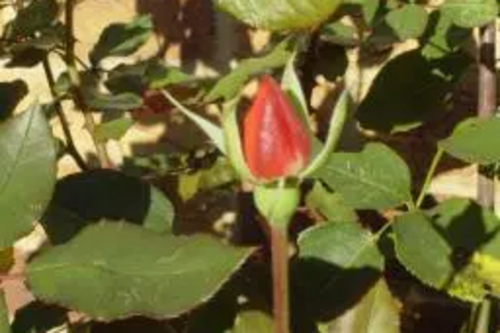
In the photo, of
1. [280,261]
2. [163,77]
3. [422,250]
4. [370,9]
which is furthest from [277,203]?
[163,77]

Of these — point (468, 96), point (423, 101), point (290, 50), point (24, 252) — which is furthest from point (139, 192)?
point (24, 252)

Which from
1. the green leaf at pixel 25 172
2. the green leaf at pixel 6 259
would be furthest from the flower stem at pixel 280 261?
the green leaf at pixel 6 259

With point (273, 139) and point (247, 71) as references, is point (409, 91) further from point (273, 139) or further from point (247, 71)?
point (273, 139)

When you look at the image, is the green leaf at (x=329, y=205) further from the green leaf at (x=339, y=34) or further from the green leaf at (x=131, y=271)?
the green leaf at (x=131, y=271)

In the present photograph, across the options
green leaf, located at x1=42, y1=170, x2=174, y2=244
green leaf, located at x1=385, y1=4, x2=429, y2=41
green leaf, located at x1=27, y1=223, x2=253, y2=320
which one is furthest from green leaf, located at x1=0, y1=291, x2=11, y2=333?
green leaf, located at x1=385, y1=4, x2=429, y2=41

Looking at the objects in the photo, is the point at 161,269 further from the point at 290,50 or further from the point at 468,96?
the point at 468,96

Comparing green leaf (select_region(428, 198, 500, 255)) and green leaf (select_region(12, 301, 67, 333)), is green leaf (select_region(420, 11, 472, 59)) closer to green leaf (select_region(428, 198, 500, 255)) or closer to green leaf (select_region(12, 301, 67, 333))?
green leaf (select_region(428, 198, 500, 255))

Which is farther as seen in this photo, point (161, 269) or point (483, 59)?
point (483, 59)
